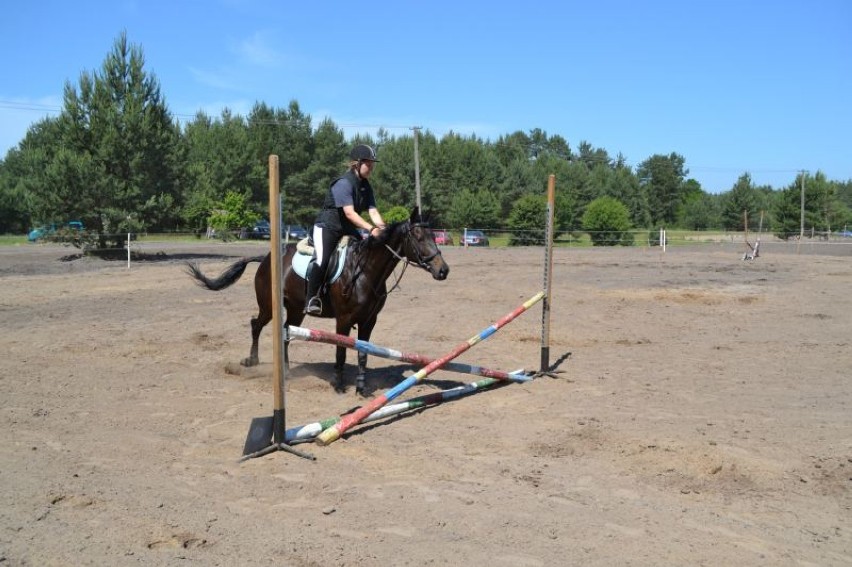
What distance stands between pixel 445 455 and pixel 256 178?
59372 mm

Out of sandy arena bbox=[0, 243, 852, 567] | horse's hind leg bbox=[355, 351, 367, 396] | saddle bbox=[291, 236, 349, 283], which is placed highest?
saddle bbox=[291, 236, 349, 283]

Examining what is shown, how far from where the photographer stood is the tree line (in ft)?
103

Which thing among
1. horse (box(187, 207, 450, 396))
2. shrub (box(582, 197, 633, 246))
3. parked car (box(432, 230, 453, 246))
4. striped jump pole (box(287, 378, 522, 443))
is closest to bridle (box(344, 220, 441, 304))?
horse (box(187, 207, 450, 396))

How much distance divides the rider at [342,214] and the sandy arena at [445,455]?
1369 millimetres

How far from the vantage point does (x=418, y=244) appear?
24.1 feet

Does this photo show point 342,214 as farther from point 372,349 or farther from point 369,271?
point 372,349

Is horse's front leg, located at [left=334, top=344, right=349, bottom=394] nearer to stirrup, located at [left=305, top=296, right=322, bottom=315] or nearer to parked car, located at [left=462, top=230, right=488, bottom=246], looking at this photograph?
stirrup, located at [left=305, top=296, right=322, bottom=315]

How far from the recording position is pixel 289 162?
6644 centimetres

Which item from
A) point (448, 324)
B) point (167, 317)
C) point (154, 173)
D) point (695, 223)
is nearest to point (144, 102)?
point (154, 173)

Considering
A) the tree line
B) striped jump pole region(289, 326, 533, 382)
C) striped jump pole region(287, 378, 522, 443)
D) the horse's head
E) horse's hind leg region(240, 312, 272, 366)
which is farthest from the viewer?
the tree line

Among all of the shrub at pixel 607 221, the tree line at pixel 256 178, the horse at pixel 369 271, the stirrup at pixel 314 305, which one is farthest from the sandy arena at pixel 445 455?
the shrub at pixel 607 221

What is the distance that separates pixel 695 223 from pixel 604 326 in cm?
7745

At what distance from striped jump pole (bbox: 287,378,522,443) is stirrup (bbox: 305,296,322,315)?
1717 millimetres

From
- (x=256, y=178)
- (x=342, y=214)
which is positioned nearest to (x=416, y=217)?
(x=342, y=214)
